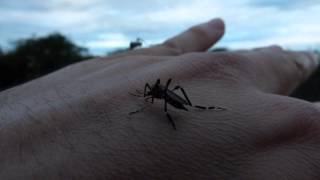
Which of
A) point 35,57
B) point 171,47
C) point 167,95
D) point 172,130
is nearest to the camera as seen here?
point 172,130

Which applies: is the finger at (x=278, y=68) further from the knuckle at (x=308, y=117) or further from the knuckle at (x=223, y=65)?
the knuckle at (x=308, y=117)

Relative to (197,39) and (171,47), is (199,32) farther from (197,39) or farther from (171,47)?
(171,47)

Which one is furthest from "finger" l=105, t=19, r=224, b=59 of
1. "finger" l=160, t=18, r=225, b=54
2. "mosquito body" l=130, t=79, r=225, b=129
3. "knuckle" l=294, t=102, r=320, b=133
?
"knuckle" l=294, t=102, r=320, b=133

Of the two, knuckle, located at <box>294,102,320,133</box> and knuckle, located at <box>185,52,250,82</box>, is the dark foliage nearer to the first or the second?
knuckle, located at <box>185,52,250,82</box>

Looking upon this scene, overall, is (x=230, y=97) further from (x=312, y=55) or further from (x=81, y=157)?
(x=312, y=55)

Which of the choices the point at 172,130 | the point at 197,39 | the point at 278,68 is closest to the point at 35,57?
the point at 197,39

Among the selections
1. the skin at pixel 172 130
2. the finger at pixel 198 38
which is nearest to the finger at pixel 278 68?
the skin at pixel 172 130
